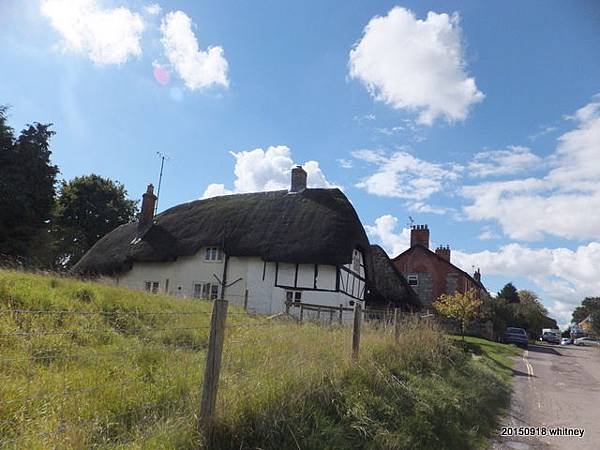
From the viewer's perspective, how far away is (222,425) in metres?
4.22

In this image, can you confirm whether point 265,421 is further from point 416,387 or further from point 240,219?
point 240,219

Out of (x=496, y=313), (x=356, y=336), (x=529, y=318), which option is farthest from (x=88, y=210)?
(x=529, y=318)

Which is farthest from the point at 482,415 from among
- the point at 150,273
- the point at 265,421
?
the point at 150,273

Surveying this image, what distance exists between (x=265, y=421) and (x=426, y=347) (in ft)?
20.4

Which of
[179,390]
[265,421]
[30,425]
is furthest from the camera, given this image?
[179,390]

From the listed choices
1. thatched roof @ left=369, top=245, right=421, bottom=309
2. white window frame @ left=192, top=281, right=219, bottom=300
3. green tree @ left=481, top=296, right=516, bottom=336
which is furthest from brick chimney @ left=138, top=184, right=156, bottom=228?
green tree @ left=481, top=296, right=516, bottom=336

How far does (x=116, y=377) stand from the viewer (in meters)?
5.30

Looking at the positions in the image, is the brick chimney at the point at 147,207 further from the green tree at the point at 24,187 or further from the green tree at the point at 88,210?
the green tree at the point at 88,210

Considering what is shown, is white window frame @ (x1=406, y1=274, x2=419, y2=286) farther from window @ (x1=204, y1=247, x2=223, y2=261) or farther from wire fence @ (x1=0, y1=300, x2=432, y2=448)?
wire fence @ (x1=0, y1=300, x2=432, y2=448)

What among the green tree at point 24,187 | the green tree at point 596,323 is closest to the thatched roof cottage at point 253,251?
the green tree at point 24,187

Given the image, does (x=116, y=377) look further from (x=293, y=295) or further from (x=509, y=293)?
(x=509, y=293)

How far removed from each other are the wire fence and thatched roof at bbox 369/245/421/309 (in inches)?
839

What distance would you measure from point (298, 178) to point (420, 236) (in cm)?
1743

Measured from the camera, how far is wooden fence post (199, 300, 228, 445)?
13.6ft
